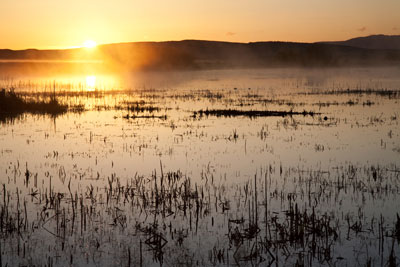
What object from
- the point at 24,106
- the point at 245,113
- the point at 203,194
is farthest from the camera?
the point at 24,106

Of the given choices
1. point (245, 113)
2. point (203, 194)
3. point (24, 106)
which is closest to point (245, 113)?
point (245, 113)

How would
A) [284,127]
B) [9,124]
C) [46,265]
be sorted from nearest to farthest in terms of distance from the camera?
1. [46,265]
2. [284,127]
3. [9,124]

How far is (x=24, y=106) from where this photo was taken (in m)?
22.4

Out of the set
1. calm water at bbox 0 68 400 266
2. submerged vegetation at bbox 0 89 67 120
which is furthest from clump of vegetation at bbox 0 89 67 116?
calm water at bbox 0 68 400 266

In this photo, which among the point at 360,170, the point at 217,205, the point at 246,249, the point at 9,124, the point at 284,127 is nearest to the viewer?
the point at 246,249

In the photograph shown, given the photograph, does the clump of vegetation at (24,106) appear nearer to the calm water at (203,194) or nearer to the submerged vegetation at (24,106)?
the submerged vegetation at (24,106)

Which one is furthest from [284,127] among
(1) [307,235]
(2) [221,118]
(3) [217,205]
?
(1) [307,235]

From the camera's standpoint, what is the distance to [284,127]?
1608cm

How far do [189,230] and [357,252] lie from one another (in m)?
2.09

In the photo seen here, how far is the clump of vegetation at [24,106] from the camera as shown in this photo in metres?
21.7

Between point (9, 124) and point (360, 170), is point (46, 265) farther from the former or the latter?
point (9, 124)

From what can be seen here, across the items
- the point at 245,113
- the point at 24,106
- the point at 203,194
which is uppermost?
the point at 24,106

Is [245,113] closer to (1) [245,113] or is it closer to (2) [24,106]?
(1) [245,113]

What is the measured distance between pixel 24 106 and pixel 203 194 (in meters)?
15.9
